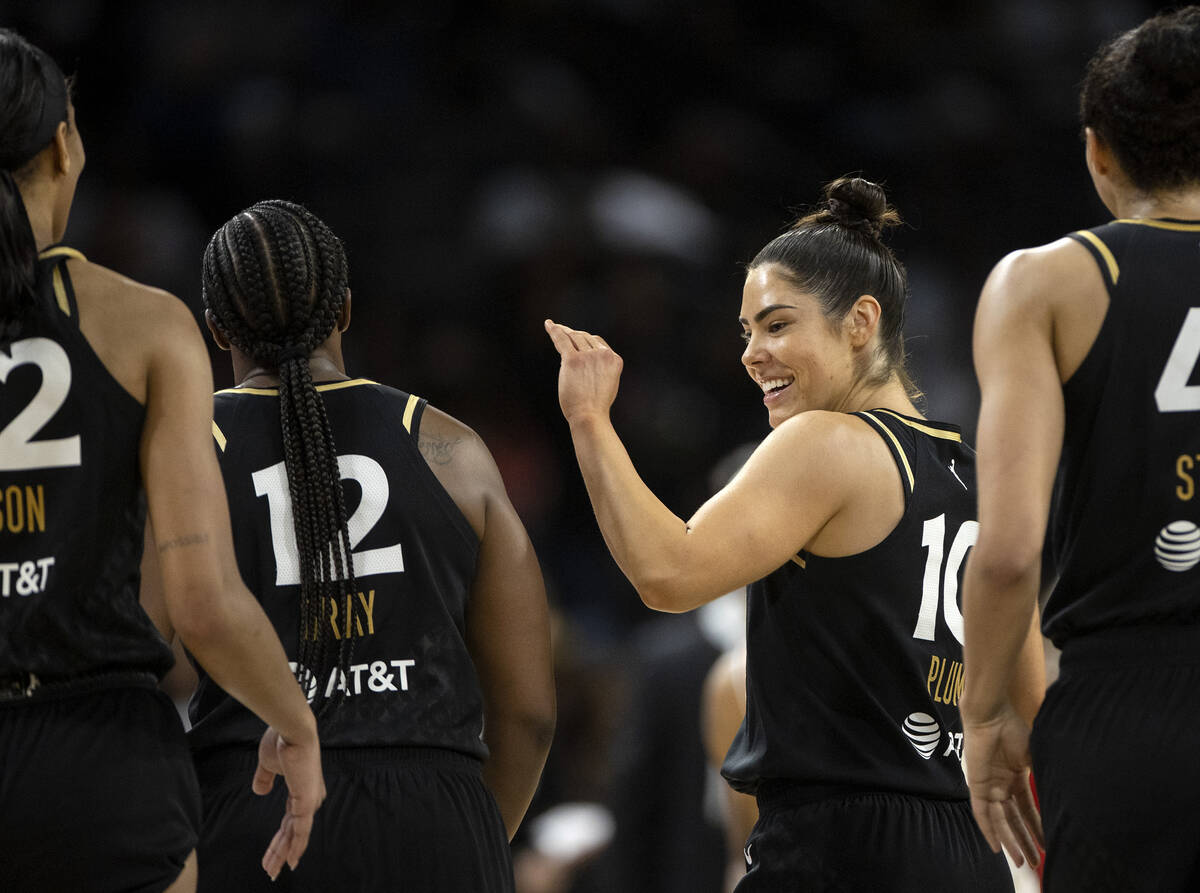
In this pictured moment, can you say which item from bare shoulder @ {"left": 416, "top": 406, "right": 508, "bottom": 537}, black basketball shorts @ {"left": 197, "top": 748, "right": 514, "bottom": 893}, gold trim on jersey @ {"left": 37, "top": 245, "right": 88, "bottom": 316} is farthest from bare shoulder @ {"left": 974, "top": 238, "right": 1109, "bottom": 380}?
gold trim on jersey @ {"left": 37, "top": 245, "right": 88, "bottom": 316}

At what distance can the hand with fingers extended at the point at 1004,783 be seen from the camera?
2641 millimetres

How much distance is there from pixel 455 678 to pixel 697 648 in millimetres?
2609

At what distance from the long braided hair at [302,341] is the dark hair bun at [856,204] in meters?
1.17

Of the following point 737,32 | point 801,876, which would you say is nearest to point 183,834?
point 801,876

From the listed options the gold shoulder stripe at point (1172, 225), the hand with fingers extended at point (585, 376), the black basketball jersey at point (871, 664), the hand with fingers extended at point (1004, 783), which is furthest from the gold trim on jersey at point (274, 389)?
the gold shoulder stripe at point (1172, 225)

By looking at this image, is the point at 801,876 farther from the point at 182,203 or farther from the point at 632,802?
the point at 182,203

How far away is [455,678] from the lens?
3.17 metres

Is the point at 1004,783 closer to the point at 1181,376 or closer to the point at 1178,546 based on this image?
the point at 1178,546

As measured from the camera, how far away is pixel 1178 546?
8.18ft

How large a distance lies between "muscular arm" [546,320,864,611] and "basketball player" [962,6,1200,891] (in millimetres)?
585

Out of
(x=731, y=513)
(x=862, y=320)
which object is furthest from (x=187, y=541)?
(x=862, y=320)

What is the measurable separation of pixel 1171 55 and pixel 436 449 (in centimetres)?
162

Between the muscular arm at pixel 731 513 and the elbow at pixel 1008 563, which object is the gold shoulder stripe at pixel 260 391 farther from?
the elbow at pixel 1008 563

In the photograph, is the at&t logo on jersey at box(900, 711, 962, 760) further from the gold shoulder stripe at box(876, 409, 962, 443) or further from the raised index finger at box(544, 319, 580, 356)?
the raised index finger at box(544, 319, 580, 356)
